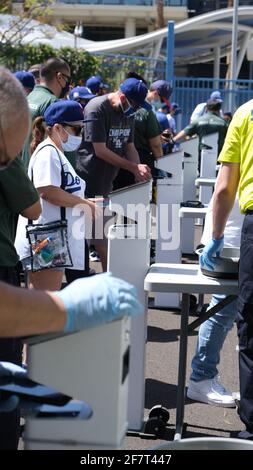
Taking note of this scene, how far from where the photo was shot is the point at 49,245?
4812 millimetres

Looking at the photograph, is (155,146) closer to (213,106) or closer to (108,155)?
(108,155)

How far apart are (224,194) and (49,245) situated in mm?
1030

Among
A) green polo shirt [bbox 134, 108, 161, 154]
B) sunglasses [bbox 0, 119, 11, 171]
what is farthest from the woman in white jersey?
green polo shirt [bbox 134, 108, 161, 154]

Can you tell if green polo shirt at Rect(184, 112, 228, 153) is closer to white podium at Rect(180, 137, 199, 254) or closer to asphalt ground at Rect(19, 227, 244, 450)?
white podium at Rect(180, 137, 199, 254)

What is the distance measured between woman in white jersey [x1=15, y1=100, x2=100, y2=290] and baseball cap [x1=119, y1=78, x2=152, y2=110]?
206 centimetres

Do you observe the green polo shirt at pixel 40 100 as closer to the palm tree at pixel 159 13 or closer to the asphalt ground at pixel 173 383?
the asphalt ground at pixel 173 383

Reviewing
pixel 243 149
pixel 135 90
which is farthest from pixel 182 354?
pixel 135 90

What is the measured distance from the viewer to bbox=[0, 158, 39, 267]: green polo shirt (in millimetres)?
3516

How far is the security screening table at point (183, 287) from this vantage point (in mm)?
4422

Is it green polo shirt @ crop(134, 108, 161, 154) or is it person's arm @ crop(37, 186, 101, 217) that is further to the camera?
green polo shirt @ crop(134, 108, 161, 154)

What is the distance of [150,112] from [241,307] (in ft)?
16.8

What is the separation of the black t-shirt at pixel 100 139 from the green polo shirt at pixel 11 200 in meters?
4.01
